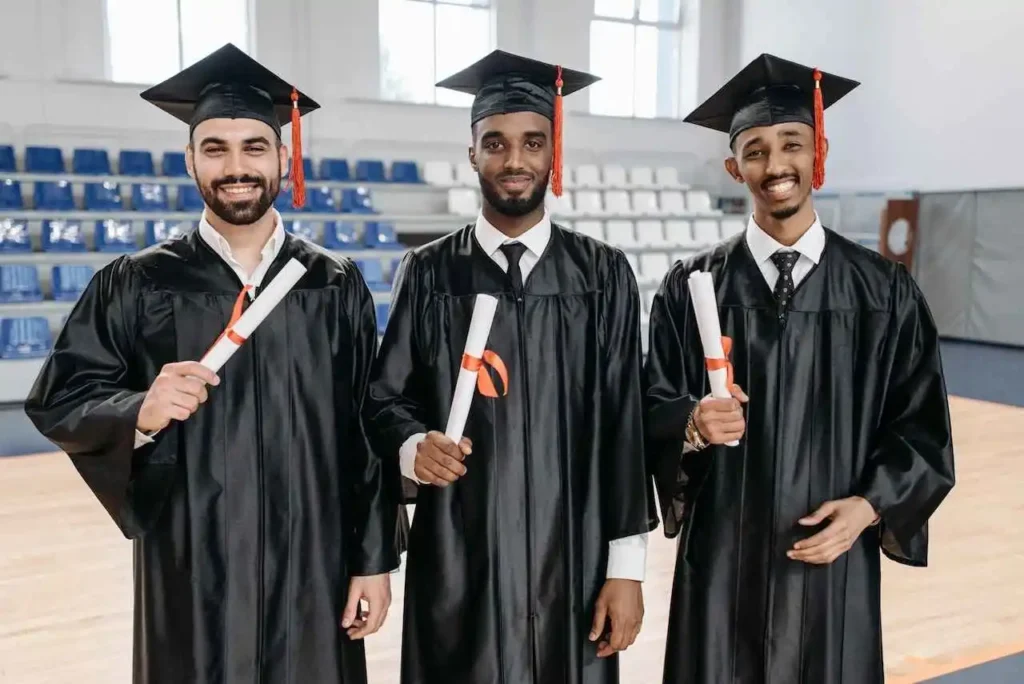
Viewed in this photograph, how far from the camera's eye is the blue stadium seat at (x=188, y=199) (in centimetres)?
949

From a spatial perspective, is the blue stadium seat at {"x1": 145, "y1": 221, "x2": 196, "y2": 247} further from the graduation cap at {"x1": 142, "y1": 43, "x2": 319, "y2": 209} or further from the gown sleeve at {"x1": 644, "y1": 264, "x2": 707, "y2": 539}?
the gown sleeve at {"x1": 644, "y1": 264, "x2": 707, "y2": 539}

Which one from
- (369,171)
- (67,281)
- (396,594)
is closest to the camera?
(396,594)

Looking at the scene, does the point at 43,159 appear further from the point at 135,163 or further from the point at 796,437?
the point at 796,437

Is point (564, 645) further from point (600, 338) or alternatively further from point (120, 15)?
point (120, 15)

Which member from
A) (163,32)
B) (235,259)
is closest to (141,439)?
(235,259)

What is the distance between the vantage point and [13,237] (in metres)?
8.48

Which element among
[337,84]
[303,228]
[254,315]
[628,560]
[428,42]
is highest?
[428,42]

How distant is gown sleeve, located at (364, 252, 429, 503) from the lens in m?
1.89

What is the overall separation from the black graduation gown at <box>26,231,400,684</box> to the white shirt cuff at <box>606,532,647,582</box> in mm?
479

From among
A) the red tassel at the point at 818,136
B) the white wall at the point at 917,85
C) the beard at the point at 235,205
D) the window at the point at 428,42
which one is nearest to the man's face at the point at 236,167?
the beard at the point at 235,205

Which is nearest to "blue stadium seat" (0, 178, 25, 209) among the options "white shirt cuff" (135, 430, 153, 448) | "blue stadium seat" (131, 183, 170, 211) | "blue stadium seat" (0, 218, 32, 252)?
"blue stadium seat" (0, 218, 32, 252)

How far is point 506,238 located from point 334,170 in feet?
29.8

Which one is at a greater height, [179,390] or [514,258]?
[514,258]

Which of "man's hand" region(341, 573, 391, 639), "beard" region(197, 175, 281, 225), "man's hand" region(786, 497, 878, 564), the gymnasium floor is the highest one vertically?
"beard" region(197, 175, 281, 225)
